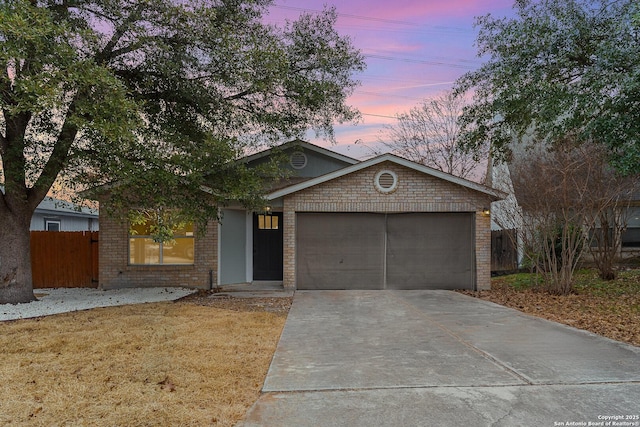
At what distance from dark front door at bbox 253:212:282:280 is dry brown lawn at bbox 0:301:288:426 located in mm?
5067

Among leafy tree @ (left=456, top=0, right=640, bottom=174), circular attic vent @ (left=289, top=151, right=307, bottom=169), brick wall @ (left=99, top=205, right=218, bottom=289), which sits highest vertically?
leafy tree @ (left=456, top=0, right=640, bottom=174)

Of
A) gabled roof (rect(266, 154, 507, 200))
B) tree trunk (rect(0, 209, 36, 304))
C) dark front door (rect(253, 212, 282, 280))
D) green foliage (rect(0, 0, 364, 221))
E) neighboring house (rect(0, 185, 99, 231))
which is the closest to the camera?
green foliage (rect(0, 0, 364, 221))

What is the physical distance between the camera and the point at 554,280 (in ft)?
35.3

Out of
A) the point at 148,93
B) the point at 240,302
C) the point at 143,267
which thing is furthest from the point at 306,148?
the point at 143,267

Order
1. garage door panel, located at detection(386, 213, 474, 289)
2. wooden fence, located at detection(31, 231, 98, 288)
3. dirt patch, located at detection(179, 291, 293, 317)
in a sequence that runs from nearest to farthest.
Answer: dirt patch, located at detection(179, 291, 293, 317)
garage door panel, located at detection(386, 213, 474, 289)
wooden fence, located at detection(31, 231, 98, 288)

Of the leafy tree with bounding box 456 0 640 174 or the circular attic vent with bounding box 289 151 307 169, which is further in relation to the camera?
the circular attic vent with bounding box 289 151 307 169

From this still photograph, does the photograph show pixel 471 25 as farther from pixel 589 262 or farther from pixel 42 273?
pixel 42 273

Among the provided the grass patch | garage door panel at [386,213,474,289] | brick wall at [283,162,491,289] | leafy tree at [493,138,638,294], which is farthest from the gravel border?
leafy tree at [493,138,638,294]

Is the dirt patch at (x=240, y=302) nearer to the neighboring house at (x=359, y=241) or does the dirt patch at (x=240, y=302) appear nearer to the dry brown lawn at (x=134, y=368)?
the dry brown lawn at (x=134, y=368)

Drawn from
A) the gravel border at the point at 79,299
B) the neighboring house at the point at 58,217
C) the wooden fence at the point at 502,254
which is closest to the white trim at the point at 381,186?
the gravel border at the point at 79,299

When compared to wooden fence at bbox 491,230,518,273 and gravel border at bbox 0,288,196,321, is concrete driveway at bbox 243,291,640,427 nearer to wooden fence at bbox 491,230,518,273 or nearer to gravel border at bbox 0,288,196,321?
gravel border at bbox 0,288,196,321

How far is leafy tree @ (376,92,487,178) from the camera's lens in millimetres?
22981

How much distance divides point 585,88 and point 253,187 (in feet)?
24.4

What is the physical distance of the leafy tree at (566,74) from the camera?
28.3 feet
